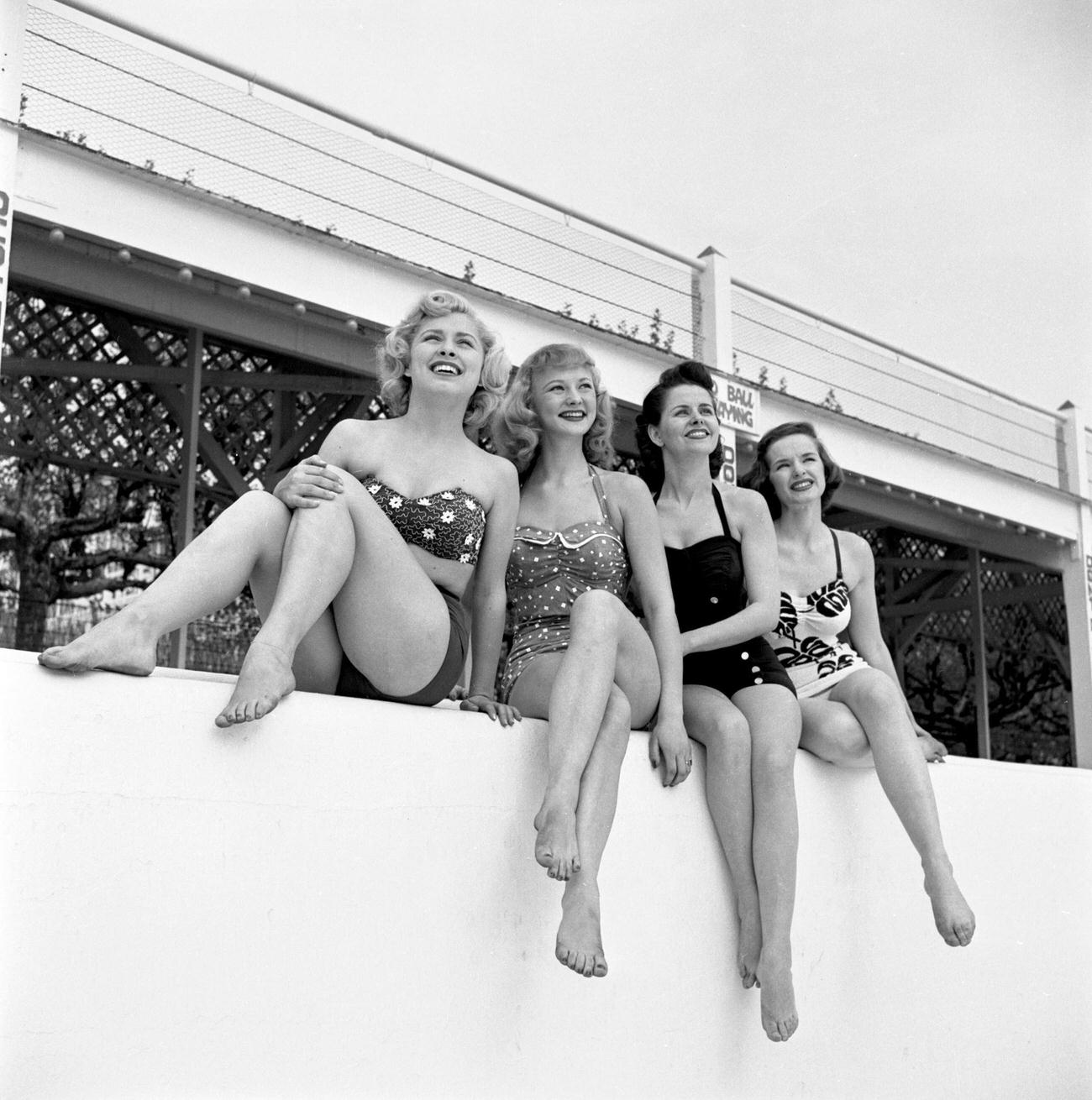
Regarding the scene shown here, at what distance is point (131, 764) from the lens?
114 cm

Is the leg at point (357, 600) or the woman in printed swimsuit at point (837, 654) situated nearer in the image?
the leg at point (357, 600)

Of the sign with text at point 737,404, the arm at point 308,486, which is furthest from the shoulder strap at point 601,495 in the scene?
the sign with text at point 737,404

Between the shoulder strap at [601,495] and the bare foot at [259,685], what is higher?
the shoulder strap at [601,495]

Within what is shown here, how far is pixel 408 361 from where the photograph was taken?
1753mm

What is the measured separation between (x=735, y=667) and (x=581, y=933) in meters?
0.59

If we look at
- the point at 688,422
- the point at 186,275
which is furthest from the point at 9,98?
the point at 688,422

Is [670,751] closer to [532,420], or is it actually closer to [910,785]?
[910,785]

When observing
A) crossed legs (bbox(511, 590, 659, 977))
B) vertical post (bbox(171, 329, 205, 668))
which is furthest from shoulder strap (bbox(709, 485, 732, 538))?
vertical post (bbox(171, 329, 205, 668))

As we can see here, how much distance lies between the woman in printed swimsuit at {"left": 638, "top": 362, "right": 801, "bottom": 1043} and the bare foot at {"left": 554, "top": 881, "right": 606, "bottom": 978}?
336 mm

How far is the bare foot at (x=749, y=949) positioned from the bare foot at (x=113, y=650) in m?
0.88

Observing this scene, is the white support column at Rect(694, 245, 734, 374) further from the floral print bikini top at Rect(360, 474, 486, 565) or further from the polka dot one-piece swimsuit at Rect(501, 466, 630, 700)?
the floral print bikini top at Rect(360, 474, 486, 565)

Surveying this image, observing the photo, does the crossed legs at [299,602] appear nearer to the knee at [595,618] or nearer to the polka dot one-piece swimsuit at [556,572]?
the knee at [595,618]

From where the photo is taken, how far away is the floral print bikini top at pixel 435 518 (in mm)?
1576

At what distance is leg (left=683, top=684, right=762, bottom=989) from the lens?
1646 millimetres
